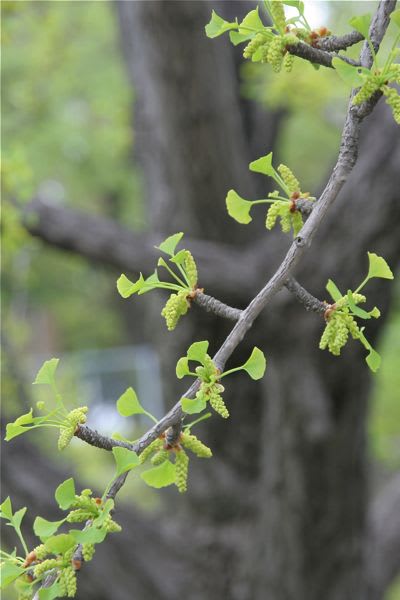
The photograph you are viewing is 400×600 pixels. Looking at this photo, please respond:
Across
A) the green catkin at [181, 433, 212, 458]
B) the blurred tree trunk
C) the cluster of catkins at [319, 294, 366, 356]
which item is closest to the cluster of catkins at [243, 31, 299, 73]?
the cluster of catkins at [319, 294, 366, 356]

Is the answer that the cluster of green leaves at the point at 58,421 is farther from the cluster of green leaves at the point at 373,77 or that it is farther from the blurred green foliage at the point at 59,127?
the blurred green foliage at the point at 59,127

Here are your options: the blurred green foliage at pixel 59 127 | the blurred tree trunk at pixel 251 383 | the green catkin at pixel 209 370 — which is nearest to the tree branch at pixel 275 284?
the green catkin at pixel 209 370

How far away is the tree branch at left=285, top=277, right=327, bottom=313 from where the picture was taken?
780 mm

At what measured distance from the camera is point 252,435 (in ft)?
10.6

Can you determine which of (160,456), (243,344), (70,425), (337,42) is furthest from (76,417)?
(243,344)

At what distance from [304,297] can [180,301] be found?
0.41ft

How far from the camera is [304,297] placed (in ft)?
2.60

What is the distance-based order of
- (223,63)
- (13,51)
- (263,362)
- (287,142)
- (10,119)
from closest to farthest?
(263,362) < (223,63) < (10,119) < (13,51) < (287,142)

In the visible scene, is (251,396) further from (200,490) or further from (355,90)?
(355,90)

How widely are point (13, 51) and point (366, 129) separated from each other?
4223mm

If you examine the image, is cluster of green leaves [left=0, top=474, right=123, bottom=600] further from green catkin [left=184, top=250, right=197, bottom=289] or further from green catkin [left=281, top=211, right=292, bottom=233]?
green catkin [left=281, top=211, right=292, bottom=233]

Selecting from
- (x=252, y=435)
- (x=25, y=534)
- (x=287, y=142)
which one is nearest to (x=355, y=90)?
(x=25, y=534)

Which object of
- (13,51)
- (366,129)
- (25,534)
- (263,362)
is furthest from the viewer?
(13,51)

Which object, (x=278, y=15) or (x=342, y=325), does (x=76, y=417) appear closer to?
(x=342, y=325)
